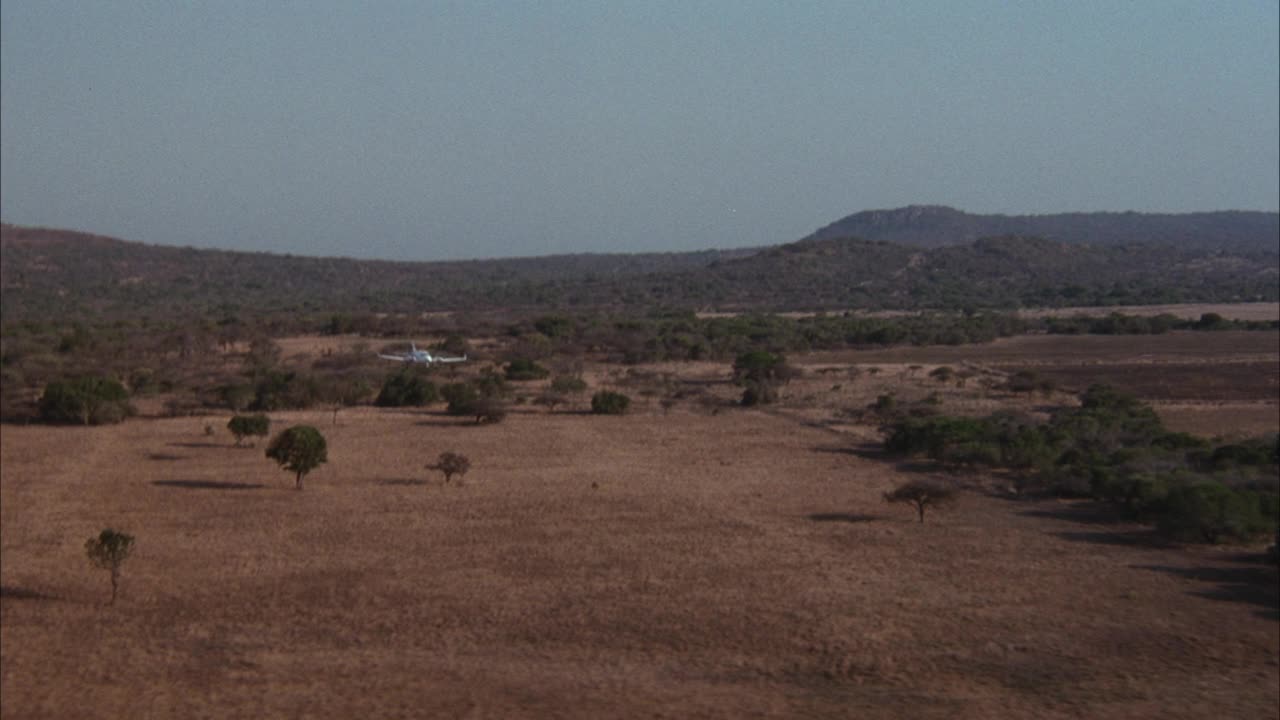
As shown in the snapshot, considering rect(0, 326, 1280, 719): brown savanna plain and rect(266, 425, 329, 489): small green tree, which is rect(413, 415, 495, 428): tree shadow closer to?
rect(0, 326, 1280, 719): brown savanna plain

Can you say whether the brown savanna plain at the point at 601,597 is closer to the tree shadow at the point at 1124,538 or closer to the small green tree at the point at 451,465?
the tree shadow at the point at 1124,538

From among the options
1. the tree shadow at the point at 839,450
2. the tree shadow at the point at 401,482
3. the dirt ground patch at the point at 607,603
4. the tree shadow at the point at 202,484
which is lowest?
the tree shadow at the point at 202,484

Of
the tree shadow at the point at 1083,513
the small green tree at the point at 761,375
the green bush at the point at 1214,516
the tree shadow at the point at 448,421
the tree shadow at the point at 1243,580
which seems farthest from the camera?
the small green tree at the point at 761,375

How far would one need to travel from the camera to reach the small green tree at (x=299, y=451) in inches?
1294

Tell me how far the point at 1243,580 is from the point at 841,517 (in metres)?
8.65

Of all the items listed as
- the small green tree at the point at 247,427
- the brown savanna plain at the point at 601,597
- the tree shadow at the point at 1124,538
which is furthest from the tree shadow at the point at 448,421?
the tree shadow at the point at 1124,538

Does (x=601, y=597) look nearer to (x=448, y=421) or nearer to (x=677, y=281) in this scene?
(x=448, y=421)

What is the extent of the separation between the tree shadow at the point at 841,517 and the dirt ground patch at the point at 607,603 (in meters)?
0.22

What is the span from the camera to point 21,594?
22219 millimetres

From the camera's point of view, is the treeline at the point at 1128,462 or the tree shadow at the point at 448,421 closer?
the treeline at the point at 1128,462

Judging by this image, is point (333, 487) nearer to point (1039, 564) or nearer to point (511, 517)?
point (511, 517)

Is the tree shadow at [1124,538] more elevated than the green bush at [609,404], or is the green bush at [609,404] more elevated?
the tree shadow at [1124,538]

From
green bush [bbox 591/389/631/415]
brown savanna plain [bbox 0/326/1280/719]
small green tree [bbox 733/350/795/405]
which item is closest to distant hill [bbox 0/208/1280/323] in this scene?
small green tree [bbox 733/350/795/405]

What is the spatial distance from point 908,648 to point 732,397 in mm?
36836
